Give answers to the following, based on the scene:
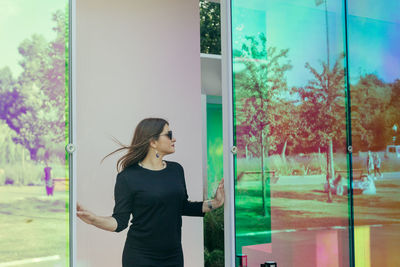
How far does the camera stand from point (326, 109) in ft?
10.9

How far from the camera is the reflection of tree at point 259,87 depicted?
10.2 ft

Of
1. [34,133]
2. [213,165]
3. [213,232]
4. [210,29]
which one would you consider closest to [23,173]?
[34,133]

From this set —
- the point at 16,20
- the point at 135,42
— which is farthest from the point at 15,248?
the point at 135,42

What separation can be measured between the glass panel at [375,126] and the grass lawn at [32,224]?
196 centimetres

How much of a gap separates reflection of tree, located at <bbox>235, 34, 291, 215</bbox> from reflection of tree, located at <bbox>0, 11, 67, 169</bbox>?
3.73 ft

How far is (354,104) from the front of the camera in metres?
3.31

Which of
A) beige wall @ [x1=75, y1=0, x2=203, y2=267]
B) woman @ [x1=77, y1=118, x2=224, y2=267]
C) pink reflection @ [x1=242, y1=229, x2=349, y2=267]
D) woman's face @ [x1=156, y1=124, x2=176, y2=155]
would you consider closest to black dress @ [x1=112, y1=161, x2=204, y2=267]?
woman @ [x1=77, y1=118, x2=224, y2=267]

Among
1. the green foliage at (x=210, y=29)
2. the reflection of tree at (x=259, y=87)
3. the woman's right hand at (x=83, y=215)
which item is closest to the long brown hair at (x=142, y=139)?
the woman's right hand at (x=83, y=215)

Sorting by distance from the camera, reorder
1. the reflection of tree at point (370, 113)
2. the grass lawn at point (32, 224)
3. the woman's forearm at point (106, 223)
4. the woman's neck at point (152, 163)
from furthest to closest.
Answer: the woman's neck at point (152, 163), the woman's forearm at point (106, 223), the reflection of tree at point (370, 113), the grass lawn at point (32, 224)

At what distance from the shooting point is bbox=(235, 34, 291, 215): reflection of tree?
10.2 ft

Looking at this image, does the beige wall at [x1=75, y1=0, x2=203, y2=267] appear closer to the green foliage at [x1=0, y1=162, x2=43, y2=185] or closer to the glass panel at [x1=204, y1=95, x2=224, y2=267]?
the green foliage at [x1=0, y1=162, x2=43, y2=185]

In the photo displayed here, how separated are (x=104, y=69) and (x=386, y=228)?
3131 mm

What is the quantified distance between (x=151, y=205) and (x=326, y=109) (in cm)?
170

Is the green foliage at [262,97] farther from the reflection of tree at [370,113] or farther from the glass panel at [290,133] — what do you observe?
the reflection of tree at [370,113]
